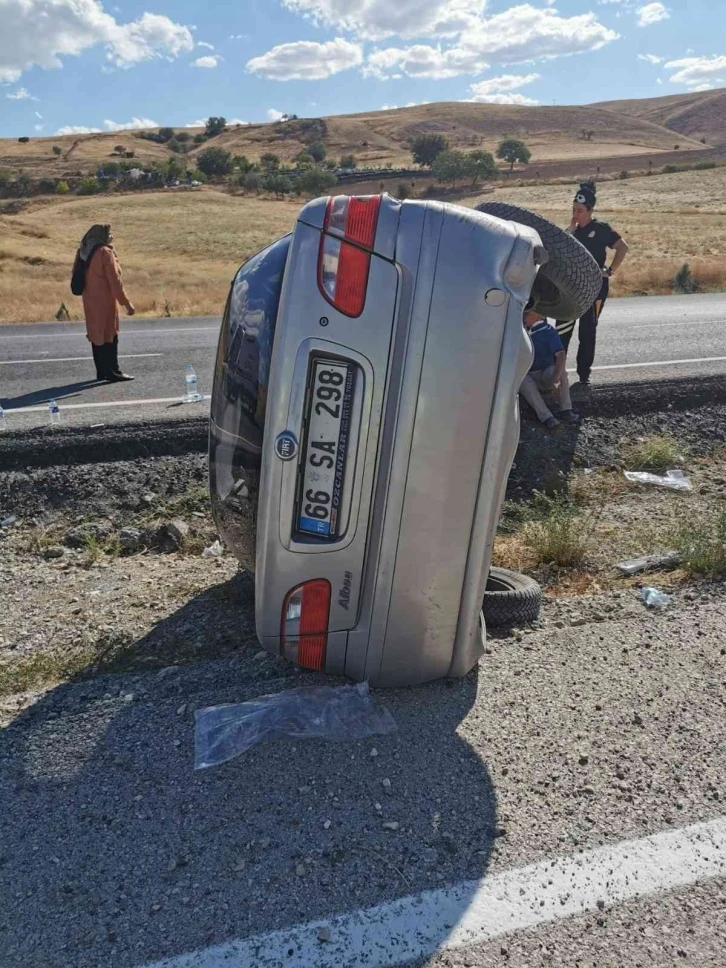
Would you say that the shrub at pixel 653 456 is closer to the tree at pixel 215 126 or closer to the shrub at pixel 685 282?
the shrub at pixel 685 282

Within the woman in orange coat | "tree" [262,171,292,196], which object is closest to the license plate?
the woman in orange coat

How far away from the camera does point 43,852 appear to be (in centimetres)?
232

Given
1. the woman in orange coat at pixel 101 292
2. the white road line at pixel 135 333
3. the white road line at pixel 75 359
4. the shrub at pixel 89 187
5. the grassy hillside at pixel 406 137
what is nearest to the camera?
the woman in orange coat at pixel 101 292

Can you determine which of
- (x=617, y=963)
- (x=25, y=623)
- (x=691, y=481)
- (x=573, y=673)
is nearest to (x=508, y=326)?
(x=573, y=673)

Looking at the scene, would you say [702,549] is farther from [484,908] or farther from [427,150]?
[427,150]

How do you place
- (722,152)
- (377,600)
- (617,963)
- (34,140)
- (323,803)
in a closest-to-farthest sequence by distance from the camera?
(617,963), (323,803), (377,600), (722,152), (34,140)

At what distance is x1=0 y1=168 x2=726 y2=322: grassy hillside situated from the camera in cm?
1873

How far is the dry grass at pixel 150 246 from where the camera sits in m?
18.3

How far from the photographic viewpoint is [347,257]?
8.70 ft

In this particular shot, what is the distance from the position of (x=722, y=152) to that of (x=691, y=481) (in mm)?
119497

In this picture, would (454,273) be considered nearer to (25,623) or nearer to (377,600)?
(377,600)

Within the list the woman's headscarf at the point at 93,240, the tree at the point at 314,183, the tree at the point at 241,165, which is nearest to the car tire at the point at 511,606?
the woman's headscarf at the point at 93,240

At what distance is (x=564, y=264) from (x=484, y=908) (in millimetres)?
2417

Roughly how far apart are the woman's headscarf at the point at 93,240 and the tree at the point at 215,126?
Answer: 5259 inches
